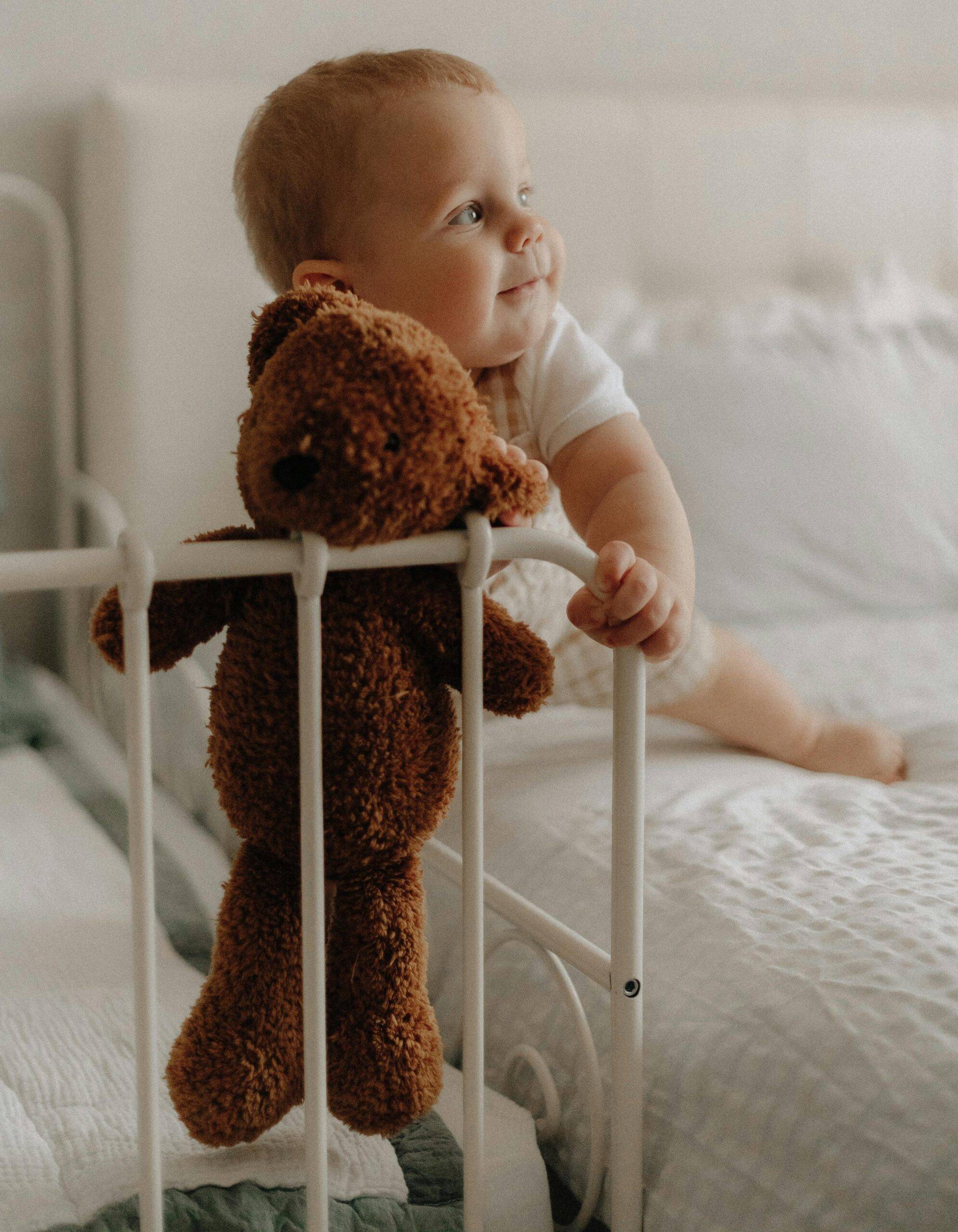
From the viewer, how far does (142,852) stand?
0.58 metres

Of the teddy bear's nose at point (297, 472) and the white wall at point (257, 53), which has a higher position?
the white wall at point (257, 53)

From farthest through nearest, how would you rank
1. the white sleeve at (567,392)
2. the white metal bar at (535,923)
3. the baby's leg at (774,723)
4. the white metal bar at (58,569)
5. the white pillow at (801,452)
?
the white pillow at (801,452) → the baby's leg at (774,723) → the white sleeve at (567,392) → the white metal bar at (535,923) → the white metal bar at (58,569)

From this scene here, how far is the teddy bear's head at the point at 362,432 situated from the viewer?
56cm

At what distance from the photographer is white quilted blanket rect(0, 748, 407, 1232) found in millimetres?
714

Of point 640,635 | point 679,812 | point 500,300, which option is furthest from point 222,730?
point 679,812

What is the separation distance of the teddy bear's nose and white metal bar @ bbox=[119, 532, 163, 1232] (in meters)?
0.07

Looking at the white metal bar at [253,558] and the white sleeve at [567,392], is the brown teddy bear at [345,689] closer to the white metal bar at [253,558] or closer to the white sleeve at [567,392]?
the white metal bar at [253,558]

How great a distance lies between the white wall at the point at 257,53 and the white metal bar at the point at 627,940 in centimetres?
128

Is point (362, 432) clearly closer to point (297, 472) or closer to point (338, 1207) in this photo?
point (297, 472)

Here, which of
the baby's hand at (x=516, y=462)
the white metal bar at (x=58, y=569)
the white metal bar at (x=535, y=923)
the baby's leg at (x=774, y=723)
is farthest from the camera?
Answer: the baby's leg at (x=774, y=723)

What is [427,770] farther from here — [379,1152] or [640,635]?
[379,1152]

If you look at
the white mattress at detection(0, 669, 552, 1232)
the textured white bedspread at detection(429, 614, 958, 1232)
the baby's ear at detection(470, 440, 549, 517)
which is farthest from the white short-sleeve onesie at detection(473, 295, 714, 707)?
the white mattress at detection(0, 669, 552, 1232)

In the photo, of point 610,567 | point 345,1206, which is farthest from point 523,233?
point 345,1206

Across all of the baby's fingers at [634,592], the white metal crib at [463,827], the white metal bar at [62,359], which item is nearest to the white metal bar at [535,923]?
the white metal crib at [463,827]
